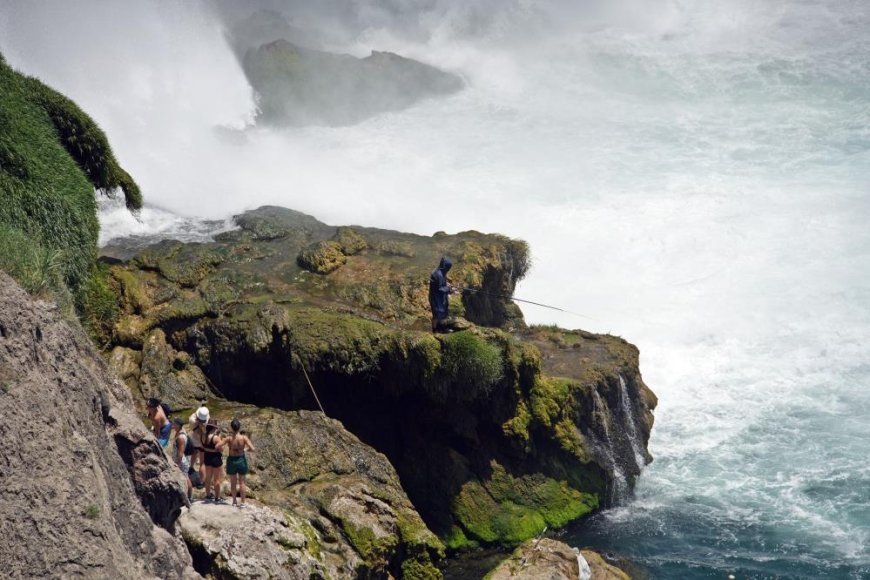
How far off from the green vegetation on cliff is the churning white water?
4.70 m

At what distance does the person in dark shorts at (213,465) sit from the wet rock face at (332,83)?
32.4 m

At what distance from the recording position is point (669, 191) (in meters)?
36.4

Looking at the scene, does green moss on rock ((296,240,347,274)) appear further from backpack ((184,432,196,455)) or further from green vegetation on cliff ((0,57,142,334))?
backpack ((184,432,196,455))

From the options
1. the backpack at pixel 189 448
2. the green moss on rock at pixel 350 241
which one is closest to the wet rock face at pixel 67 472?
the backpack at pixel 189 448

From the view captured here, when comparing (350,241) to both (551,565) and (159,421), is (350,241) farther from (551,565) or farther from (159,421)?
(551,565)

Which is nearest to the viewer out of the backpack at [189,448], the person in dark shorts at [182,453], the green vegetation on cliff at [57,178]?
the person in dark shorts at [182,453]

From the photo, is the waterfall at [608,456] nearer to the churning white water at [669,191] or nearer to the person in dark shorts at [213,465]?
the churning white water at [669,191]

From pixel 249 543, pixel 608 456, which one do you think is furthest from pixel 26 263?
pixel 608 456

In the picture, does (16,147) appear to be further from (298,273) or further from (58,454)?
(58,454)

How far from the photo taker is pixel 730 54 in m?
46.9

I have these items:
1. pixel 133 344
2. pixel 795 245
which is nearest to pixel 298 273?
pixel 133 344

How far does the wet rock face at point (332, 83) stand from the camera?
44.2 metres

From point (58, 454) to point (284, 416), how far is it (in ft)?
24.5

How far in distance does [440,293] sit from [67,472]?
9147 mm
